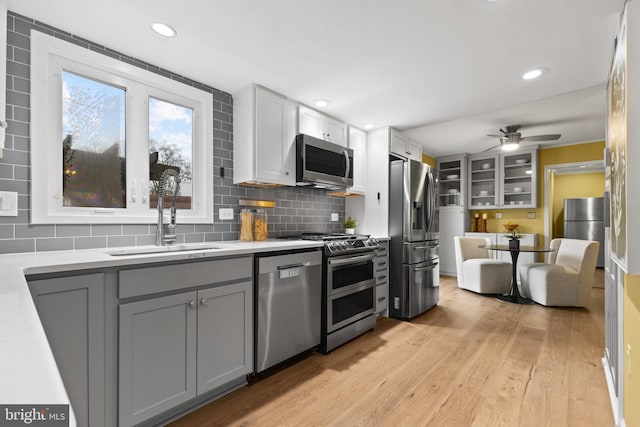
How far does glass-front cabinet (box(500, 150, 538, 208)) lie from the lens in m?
5.46

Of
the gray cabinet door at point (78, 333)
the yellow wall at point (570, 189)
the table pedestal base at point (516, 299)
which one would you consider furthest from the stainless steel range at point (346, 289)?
the yellow wall at point (570, 189)

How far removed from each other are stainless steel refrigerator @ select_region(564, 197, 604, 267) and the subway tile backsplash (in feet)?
22.2

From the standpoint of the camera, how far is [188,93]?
2596mm

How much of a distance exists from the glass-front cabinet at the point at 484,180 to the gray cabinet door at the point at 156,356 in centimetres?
571

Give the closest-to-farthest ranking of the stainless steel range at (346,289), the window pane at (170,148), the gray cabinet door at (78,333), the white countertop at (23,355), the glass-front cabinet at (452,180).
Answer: the white countertop at (23,355) → the gray cabinet door at (78,333) → the window pane at (170,148) → the stainless steel range at (346,289) → the glass-front cabinet at (452,180)

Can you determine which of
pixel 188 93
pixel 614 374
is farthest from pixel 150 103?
pixel 614 374

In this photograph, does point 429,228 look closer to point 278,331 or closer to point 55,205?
point 278,331

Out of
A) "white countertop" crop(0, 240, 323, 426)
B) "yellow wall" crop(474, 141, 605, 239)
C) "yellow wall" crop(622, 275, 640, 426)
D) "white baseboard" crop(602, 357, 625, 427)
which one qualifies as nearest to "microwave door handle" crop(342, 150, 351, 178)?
"yellow wall" crop(622, 275, 640, 426)

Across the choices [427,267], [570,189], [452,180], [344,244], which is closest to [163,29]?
[344,244]

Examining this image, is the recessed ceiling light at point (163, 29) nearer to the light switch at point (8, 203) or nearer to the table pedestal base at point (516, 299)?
the light switch at point (8, 203)

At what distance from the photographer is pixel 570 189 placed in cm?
741

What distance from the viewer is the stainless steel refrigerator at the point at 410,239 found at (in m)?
3.59

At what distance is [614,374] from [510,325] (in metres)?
1.43

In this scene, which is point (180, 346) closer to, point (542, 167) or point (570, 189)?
point (542, 167)
